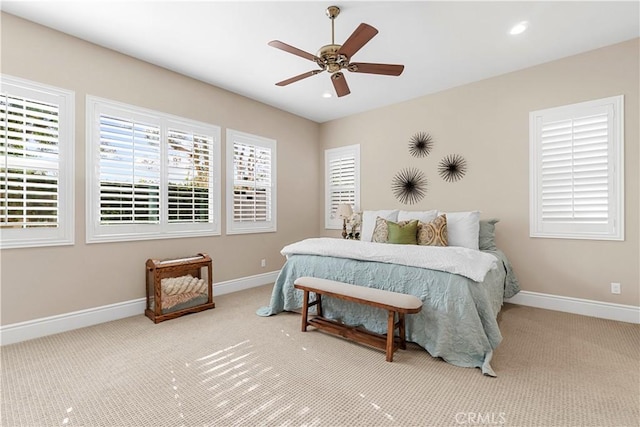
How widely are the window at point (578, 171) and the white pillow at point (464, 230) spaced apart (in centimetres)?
75

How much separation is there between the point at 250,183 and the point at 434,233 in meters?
2.73

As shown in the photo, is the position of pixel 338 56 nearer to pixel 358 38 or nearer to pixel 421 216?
pixel 358 38

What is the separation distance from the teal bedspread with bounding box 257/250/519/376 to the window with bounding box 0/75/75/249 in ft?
8.38

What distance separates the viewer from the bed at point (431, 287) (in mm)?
2240

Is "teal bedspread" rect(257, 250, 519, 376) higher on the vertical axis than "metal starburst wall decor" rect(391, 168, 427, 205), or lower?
lower

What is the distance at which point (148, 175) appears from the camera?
11.3ft

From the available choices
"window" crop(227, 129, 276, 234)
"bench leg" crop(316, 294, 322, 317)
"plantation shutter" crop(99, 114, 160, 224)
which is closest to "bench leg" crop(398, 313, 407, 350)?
"bench leg" crop(316, 294, 322, 317)

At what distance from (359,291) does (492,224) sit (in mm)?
2130

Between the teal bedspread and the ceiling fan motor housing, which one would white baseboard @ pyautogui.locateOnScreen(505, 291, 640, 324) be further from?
the ceiling fan motor housing

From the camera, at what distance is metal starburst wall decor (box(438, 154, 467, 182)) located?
412cm

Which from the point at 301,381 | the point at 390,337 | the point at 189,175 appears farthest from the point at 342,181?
the point at 301,381

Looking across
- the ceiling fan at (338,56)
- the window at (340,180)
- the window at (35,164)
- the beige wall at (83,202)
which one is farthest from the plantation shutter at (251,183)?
the ceiling fan at (338,56)

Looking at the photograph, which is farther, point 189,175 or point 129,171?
point 189,175

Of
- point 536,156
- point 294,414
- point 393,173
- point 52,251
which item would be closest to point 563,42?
Answer: point 536,156
